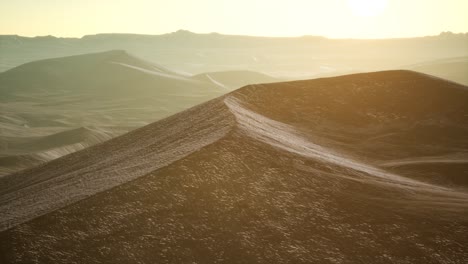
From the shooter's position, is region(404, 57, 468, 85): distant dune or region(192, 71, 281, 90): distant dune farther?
region(192, 71, 281, 90): distant dune

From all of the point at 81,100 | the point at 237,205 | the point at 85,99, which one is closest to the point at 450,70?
the point at 85,99

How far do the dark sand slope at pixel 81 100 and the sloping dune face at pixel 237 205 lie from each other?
16875mm

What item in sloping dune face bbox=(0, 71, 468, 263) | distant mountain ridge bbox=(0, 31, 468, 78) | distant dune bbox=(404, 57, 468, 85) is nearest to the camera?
sloping dune face bbox=(0, 71, 468, 263)

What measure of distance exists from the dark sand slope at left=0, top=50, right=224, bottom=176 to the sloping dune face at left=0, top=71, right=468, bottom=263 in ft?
55.4

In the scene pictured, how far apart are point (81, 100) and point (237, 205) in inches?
2100

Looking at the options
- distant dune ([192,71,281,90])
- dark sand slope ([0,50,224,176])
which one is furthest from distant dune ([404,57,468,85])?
dark sand slope ([0,50,224,176])

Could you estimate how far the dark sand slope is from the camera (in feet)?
99.2

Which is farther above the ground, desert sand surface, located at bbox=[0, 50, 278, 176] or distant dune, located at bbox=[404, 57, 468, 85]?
distant dune, located at bbox=[404, 57, 468, 85]

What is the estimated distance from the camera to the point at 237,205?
670 centimetres

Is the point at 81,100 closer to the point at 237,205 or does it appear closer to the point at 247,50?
the point at 237,205

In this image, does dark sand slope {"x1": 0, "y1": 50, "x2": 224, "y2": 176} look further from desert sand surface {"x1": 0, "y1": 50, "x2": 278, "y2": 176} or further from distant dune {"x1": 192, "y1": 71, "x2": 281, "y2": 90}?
distant dune {"x1": 192, "y1": 71, "x2": 281, "y2": 90}

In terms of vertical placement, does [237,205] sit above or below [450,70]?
above

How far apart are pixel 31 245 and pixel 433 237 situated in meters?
5.56

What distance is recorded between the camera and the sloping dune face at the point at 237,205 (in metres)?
5.91
